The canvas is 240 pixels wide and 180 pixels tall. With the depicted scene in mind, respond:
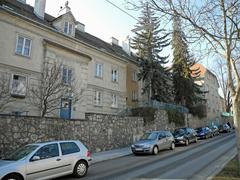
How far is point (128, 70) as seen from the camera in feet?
111

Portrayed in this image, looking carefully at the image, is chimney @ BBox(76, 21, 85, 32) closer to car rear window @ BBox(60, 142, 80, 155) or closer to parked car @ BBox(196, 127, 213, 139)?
parked car @ BBox(196, 127, 213, 139)

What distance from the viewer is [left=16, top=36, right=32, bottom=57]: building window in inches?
787

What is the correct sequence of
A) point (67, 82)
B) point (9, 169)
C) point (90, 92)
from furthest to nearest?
point (90, 92) < point (67, 82) < point (9, 169)

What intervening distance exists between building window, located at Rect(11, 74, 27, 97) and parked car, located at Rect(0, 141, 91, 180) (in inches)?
411

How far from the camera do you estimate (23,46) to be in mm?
20266

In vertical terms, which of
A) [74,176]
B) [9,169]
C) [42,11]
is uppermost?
[42,11]

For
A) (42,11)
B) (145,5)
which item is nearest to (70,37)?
(42,11)

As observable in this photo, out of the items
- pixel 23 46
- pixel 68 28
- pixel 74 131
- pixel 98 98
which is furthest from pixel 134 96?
pixel 74 131

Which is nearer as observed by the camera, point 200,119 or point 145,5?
point 145,5

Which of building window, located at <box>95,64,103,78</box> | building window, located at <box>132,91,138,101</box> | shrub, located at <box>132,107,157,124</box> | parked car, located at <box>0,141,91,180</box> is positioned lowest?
parked car, located at <box>0,141,91,180</box>

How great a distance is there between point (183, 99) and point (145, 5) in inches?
1320

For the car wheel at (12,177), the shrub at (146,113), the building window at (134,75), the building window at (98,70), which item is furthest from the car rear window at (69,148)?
the building window at (134,75)

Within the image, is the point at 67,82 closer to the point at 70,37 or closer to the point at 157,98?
the point at 70,37

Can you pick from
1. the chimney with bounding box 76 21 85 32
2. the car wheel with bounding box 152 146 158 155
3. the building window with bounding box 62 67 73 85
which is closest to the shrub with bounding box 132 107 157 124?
the car wheel with bounding box 152 146 158 155
